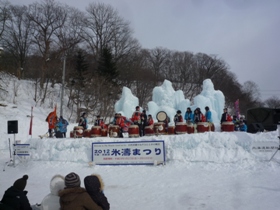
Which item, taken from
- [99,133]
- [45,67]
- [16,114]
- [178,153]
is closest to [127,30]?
[45,67]

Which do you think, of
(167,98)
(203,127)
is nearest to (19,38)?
(167,98)

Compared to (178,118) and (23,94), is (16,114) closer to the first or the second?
(23,94)

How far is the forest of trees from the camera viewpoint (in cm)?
3559

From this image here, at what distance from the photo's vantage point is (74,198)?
3.60 m

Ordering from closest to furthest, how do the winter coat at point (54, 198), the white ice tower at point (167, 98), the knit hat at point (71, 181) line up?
the knit hat at point (71, 181) < the winter coat at point (54, 198) < the white ice tower at point (167, 98)

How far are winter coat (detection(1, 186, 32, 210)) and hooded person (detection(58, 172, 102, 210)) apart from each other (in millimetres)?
1123

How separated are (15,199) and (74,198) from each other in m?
1.42

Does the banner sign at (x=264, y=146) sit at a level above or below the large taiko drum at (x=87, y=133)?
below

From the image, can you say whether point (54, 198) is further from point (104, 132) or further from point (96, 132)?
point (104, 132)

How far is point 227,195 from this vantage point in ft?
24.8

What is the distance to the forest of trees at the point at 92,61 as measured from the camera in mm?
35594

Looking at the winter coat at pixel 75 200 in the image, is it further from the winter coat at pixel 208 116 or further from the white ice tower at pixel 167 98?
the white ice tower at pixel 167 98

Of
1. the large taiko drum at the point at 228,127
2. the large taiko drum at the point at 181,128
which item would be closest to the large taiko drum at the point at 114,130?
the large taiko drum at the point at 181,128

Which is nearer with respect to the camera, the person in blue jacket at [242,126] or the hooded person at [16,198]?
the hooded person at [16,198]
